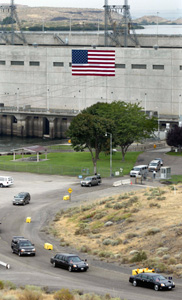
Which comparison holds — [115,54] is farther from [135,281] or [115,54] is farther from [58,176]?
[135,281]

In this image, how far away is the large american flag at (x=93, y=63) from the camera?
148750mm

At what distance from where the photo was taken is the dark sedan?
45344mm

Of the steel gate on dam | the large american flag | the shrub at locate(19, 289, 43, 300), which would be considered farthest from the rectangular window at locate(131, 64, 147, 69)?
the shrub at locate(19, 289, 43, 300)

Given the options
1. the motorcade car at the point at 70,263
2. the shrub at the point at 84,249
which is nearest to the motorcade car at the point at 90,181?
the shrub at the point at 84,249

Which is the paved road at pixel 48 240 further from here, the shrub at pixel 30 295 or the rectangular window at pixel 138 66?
the rectangular window at pixel 138 66

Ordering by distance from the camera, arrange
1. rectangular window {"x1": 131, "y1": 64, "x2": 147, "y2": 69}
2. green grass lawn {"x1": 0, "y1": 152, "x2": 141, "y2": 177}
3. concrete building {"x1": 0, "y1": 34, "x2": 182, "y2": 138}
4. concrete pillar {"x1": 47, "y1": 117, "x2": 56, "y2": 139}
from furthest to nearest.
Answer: concrete pillar {"x1": 47, "y1": 117, "x2": 56, "y2": 139}, rectangular window {"x1": 131, "y1": 64, "x2": 147, "y2": 69}, concrete building {"x1": 0, "y1": 34, "x2": 182, "y2": 138}, green grass lawn {"x1": 0, "y1": 152, "x2": 141, "y2": 177}

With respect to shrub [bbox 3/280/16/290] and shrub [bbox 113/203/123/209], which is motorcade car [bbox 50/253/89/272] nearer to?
shrub [bbox 3/280/16/290]

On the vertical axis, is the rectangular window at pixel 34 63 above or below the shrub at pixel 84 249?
above

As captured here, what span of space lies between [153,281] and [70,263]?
8.17 metres

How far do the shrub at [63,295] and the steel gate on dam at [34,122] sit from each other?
438ft

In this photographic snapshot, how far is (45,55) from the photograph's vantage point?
586ft

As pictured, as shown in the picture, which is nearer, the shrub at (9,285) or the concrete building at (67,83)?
the shrub at (9,285)

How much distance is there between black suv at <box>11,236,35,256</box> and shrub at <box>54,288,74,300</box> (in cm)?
1563

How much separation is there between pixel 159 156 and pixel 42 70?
69.2 meters
